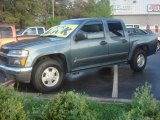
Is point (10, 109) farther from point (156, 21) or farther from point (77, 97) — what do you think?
point (156, 21)

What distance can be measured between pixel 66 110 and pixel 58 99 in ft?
0.53

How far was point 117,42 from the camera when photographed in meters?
9.68

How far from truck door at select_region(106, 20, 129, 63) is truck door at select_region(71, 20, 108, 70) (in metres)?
0.28

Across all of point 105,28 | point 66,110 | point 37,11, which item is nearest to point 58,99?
point 66,110

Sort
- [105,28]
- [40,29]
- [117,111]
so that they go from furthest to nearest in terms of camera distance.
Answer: [40,29] → [105,28] → [117,111]

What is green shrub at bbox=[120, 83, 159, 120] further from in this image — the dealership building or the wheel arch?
the dealership building

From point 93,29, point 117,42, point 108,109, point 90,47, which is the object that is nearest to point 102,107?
point 108,109

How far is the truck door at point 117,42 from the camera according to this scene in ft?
31.3

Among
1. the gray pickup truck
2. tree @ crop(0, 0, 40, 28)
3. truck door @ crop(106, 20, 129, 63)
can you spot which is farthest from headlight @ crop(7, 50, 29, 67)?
tree @ crop(0, 0, 40, 28)

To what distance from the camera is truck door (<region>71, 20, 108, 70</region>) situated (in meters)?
8.57

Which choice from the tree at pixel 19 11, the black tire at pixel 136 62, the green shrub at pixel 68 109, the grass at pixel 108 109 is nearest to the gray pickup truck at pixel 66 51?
the black tire at pixel 136 62

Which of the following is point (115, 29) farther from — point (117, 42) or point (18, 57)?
point (18, 57)

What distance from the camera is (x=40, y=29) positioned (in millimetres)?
25438

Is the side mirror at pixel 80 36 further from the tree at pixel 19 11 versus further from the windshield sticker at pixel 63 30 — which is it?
the tree at pixel 19 11
